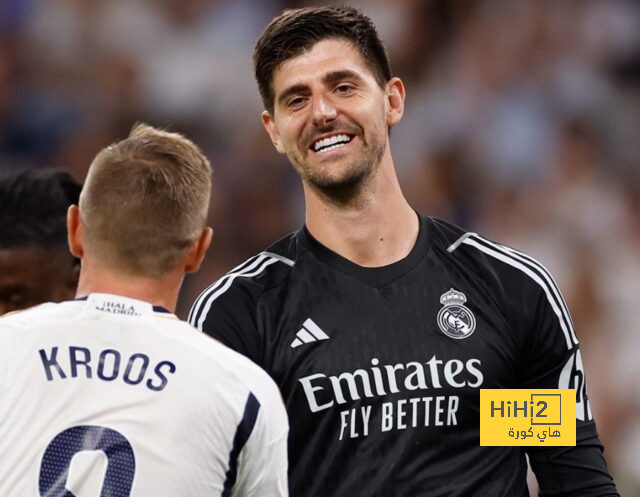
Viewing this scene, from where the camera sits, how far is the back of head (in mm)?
2217

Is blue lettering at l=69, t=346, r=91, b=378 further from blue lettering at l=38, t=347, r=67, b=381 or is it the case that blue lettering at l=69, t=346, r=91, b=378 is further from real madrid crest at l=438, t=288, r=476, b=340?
real madrid crest at l=438, t=288, r=476, b=340

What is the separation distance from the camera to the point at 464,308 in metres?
3.24

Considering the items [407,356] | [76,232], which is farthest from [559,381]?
[76,232]

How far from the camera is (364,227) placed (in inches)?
133

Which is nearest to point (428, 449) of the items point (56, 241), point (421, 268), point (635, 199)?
point (421, 268)

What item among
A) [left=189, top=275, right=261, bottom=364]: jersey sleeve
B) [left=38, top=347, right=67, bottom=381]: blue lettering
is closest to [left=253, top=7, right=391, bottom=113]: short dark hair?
[left=189, top=275, right=261, bottom=364]: jersey sleeve

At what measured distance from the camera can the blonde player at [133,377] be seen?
2090mm

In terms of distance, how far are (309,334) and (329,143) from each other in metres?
0.58

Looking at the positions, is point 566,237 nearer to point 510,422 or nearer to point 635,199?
point 635,199

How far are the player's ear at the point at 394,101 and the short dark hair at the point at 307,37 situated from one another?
2.7 inches

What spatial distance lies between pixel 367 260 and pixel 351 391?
45 centimetres

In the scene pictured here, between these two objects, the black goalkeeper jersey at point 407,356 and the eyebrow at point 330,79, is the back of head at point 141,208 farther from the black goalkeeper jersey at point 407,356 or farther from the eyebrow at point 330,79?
the eyebrow at point 330,79

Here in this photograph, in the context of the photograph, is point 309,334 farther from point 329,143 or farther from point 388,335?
point 329,143

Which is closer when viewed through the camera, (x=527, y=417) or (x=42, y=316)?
(x=42, y=316)
